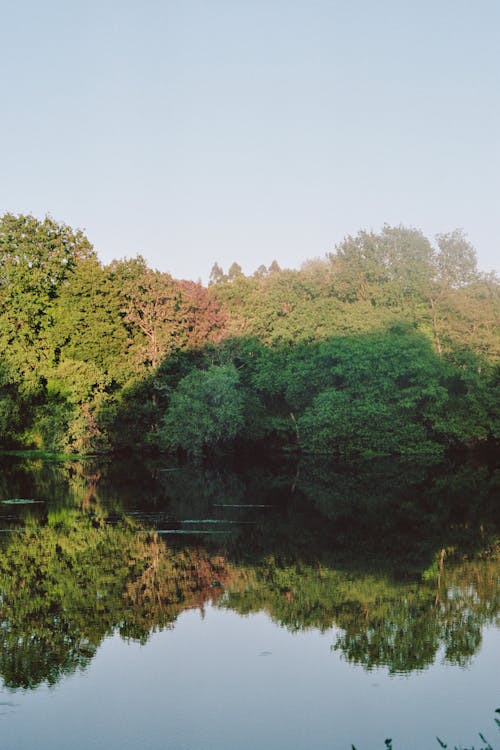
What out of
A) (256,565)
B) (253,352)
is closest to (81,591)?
(256,565)

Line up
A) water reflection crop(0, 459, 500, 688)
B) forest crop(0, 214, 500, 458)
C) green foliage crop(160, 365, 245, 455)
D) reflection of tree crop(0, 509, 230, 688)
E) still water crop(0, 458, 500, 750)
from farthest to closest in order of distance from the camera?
green foliage crop(160, 365, 245, 455) < forest crop(0, 214, 500, 458) < water reflection crop(0, 459, 500, 688) < reflection of tree crop(0, 509, 230, 688) < still water crop(0, 458, 500, 750)

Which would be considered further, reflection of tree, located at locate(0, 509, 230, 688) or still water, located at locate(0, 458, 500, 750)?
reflection of tree, located at locate(0, 509, 230, 688)

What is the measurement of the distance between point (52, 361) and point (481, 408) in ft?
82.8

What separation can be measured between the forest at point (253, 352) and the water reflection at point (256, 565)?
435 inches

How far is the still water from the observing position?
26.5 feet

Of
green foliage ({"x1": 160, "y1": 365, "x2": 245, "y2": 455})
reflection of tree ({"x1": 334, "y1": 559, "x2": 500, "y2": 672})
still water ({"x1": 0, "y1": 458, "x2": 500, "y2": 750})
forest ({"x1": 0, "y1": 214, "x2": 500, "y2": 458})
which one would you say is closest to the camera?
still water ({"x1": 0, "y1": 458, "x2": 500, "y2": 750})

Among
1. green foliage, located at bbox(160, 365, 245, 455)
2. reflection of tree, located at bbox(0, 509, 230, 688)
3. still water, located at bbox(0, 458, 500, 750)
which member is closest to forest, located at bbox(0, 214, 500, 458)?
green foliage, located at bbox(160, 365, 245, 455)

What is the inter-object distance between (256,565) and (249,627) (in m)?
3.75

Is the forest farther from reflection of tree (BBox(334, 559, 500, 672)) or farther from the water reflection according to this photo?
reflection of tree (BBox(334, 559, 500, 672))

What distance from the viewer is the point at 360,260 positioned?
44469 millimetres

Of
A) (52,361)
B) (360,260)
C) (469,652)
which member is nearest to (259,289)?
(360,260)

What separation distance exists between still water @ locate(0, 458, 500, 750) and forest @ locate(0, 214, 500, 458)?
1650 cm

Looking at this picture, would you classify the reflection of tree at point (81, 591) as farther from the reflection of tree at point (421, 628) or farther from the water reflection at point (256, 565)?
the reflection of tree at point (421, 628)

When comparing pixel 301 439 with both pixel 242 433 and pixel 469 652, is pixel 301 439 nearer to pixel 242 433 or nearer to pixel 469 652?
pixel 242 433
